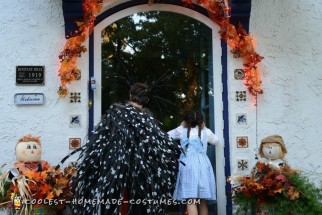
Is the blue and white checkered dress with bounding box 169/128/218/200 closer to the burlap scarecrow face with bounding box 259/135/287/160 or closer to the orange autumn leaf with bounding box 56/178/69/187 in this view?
the burlap scarecrow face with bounding box 259/135/287/160

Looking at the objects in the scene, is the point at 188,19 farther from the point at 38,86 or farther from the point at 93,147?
the point at 93,147

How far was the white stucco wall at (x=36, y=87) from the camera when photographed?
570 cm

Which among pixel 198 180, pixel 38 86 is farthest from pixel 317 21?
pixel 38 86

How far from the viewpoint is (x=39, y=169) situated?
5.07 metres

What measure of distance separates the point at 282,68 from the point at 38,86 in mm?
3046

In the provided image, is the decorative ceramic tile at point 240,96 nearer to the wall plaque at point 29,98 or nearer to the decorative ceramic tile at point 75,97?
the decorative ceramic tile at point 75,97

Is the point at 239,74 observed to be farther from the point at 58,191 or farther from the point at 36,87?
the point at 58,191

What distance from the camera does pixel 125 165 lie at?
386 centimetres

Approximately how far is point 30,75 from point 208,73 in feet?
7.37

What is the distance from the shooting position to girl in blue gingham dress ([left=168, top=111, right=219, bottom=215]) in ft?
17.4

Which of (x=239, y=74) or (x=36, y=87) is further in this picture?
(x=239, y=74)

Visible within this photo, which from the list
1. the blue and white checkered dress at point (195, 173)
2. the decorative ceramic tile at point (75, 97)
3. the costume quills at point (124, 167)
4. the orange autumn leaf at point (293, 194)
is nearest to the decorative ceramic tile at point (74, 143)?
the decorative ceramic tile at point (75, 97)

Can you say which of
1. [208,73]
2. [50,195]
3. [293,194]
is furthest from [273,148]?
[50,195]

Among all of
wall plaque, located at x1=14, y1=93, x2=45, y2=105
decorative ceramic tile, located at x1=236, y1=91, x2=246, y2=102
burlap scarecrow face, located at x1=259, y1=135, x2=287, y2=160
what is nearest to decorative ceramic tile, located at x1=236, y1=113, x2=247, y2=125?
decorative ceramic tile, located at x1=236, y1=91, x2=246, y2=102
